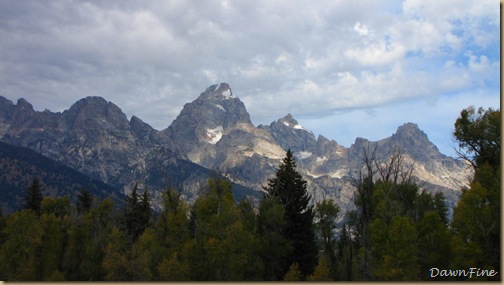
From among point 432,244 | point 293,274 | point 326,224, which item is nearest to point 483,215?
point 432,244

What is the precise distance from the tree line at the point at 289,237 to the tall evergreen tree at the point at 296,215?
11 cm

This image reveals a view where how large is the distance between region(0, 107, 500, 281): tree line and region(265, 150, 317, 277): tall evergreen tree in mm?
110

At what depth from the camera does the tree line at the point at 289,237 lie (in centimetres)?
3562

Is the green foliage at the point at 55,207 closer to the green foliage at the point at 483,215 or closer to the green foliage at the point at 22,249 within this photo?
the green foliage at the point at 22,249

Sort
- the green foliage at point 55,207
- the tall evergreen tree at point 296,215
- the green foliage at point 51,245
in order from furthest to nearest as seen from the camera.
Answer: the green foliage at point 55,207 → the green foliage at point 51,245 → the tall evergreen tree at point 296,215

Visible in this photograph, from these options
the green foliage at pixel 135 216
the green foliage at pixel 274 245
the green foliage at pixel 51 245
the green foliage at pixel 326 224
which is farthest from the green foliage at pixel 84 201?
the green foliage at pixel 326 224

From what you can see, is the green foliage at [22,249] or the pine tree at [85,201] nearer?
the green foliage at [22,249]

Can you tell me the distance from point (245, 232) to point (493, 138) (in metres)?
24.7

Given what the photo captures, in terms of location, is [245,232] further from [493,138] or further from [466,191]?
[493,138]

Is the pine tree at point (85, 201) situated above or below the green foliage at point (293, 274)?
above

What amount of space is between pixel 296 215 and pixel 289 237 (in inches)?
98.5

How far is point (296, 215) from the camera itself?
1922 inches

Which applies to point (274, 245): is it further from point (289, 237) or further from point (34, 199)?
point (34, 199)

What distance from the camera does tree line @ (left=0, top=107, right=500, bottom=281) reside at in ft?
117
